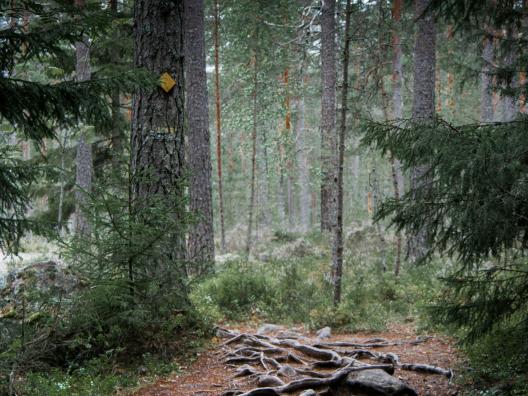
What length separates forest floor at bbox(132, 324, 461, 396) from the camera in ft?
18.4

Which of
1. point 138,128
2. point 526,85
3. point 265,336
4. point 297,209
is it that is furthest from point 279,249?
point 297,209

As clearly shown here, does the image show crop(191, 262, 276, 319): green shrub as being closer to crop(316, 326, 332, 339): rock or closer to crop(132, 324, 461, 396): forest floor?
crop(316, 326, 332, 339): rock

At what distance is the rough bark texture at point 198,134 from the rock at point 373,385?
23.2 feet

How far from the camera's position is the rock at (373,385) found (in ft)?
17.2

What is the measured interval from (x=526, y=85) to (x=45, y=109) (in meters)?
5.07

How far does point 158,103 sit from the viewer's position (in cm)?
705

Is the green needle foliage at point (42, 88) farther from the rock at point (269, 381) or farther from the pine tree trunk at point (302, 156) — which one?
the pine tree trunk at point (302, 156)

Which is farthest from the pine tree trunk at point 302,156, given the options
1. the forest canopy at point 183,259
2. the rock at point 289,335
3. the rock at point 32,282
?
the rock at point 32,282

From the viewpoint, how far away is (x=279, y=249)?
694 inches

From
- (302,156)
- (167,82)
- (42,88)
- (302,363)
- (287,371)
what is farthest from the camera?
(302,156)

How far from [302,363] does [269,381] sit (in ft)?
3.30

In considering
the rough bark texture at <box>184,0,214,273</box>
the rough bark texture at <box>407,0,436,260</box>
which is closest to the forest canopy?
the rough bark texture at <box>184,0,214,273</box>

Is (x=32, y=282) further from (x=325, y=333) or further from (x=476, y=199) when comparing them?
(x=476, y=199)

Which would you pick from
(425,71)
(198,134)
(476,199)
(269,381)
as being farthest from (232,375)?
(425,71)
